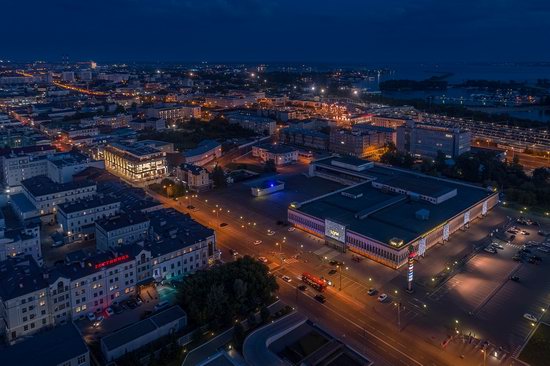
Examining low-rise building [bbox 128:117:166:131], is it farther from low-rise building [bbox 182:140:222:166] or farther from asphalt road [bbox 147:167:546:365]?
asphalt road [bbox 147:167:546:365]

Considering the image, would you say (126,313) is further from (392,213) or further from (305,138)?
(305,138)

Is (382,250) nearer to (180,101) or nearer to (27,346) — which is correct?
(27,346)

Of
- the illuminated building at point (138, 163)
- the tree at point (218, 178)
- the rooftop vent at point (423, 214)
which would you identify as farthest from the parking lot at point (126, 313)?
the illuminated building at point (138, 163)

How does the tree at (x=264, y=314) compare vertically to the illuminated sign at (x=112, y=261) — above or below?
below

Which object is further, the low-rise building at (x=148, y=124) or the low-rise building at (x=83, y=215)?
the low-rise building at (x=148, y=124)

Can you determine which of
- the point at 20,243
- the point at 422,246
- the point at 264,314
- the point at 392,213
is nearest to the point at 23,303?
the point at 20,243

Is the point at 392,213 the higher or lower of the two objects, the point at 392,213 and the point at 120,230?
the lower

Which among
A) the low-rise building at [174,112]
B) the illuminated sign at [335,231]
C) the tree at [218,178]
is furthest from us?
the low-rise building at [174,112]

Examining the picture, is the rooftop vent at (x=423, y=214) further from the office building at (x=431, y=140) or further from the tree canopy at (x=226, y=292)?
the office building at (x=431, y=140)
